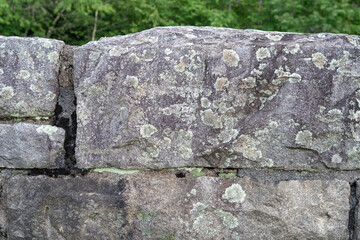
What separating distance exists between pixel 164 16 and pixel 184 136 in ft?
11.2

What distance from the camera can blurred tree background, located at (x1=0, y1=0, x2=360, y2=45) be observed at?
507 cm

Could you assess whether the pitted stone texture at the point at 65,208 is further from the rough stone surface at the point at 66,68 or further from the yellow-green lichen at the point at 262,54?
the yellow-green lichen at the point at 262,54

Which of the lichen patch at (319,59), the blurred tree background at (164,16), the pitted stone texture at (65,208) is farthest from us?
the blurred tree background at (164,16)

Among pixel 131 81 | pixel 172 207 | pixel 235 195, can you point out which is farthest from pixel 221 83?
pixel 172 207

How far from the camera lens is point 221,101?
2.21 meters

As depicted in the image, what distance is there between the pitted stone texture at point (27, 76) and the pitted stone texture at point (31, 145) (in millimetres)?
87

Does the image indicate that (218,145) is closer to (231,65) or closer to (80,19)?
(231,65)

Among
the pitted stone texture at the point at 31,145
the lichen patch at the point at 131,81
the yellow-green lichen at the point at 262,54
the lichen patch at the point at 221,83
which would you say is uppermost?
the yellow-green lichen at the point at 262,54

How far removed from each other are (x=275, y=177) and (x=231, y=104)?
1.53 ft

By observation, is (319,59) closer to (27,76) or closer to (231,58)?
(231,58)

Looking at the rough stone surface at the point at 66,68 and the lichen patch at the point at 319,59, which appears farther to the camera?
the rough stone surface at the point at 66,68

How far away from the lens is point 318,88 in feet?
7.10

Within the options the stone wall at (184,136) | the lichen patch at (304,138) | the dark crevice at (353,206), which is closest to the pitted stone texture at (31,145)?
the stone wall at (184,136)

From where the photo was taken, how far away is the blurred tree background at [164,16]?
199 inches
